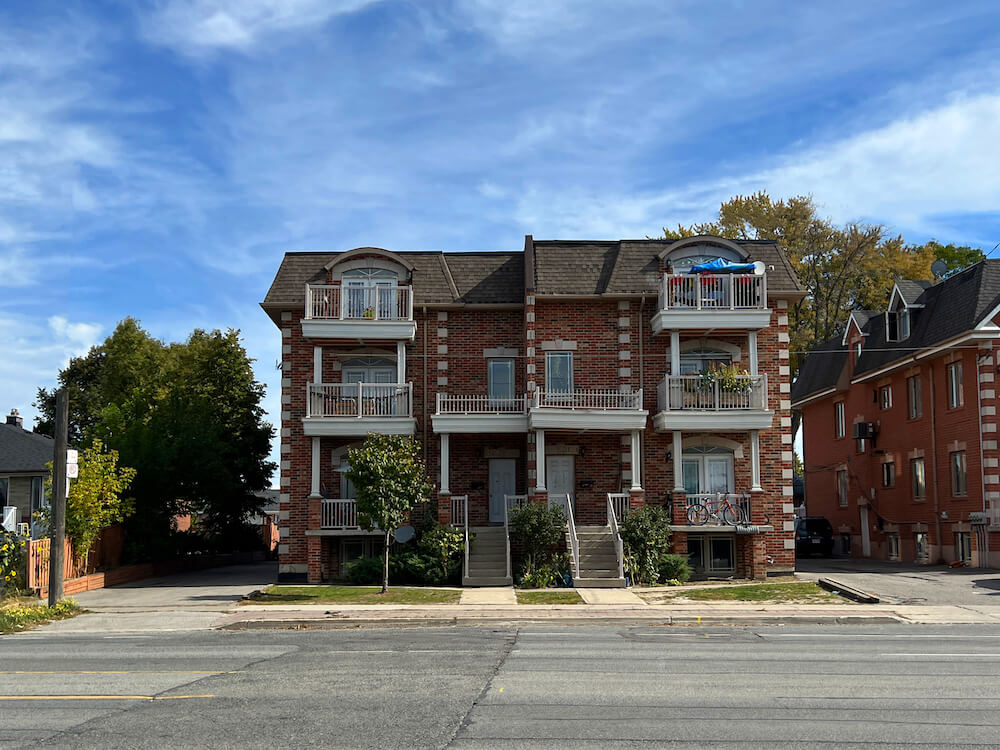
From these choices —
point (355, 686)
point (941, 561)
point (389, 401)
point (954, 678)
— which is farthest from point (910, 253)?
point (355, 686)

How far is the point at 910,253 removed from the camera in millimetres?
48781

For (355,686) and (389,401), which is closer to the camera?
(355,686)

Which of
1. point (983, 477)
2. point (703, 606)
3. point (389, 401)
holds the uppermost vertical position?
point (389, 401)

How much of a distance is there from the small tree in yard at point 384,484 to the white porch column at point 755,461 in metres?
9.79

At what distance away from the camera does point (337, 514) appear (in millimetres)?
29000

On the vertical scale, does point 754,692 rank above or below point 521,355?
below

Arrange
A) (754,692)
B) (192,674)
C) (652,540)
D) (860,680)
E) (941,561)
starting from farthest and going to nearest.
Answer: (941,561) → (652,540) → (192,674) → (860,680) → (754,692)

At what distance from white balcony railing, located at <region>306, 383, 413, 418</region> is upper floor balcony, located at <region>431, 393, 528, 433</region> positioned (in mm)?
1019

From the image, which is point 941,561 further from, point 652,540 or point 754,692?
point 754,692

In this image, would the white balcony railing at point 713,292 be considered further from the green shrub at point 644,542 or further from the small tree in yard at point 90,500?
the small tree in yard at point 90,500

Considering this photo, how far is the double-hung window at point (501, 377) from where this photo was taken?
102ft

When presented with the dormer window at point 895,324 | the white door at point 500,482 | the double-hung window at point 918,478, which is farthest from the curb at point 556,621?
the dormer window at point 895,324

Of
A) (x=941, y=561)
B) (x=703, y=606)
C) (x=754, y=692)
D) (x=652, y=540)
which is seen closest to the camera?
(x=754, y=692)

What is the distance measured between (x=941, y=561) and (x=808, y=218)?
20.2 m
